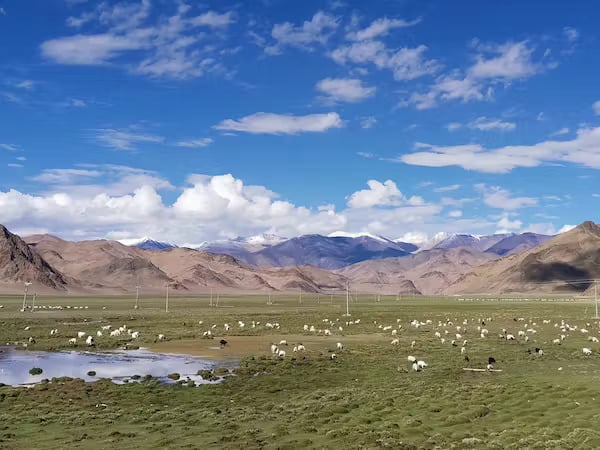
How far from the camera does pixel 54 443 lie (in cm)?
1891

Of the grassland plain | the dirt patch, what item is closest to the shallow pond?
the grassland plain

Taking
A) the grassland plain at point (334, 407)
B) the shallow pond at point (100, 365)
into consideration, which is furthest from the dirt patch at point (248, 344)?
the grassland plain at point (334, 407)

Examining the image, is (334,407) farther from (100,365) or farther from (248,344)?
(248,344)

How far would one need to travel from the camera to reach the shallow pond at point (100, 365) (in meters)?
32.8

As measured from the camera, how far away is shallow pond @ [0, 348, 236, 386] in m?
32.8

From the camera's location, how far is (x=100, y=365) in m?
38.0

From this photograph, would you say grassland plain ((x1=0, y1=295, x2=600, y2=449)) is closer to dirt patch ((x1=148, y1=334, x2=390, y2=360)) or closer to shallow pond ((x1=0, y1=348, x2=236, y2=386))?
shallow pond ((x1=0, y1=348, x2=236, y2=386))

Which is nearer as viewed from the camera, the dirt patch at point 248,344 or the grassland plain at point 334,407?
the grassland plain at point 334,407

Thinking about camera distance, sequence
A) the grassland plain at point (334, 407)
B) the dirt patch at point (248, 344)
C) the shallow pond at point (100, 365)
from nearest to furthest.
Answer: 1. the grassland plain at point (334, 407)
2. the shallow pond at point (100, 365)
3. the dirt patch at point (248, 344)

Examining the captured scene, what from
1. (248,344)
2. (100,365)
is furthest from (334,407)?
(248,344)

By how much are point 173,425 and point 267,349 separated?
26.1m

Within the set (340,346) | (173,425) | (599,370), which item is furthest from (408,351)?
(173,425)

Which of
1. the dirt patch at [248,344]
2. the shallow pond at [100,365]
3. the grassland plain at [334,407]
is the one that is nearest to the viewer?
the grassland plain at [334,407]

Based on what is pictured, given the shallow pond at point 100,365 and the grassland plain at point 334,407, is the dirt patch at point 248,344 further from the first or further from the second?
the grassland plain at point 334,407
